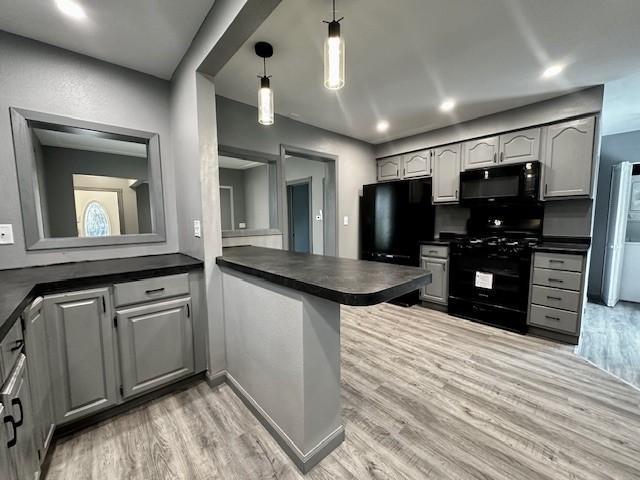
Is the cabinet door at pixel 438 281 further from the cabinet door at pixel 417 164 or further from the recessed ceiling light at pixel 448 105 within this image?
the recessed ceiling light at pixel 448 105

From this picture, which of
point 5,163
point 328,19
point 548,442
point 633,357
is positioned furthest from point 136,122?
point 633,357

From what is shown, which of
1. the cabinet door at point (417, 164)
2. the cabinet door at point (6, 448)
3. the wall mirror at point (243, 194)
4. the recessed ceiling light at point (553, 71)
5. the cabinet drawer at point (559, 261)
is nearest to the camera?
the cabinet door at point (6, 448)

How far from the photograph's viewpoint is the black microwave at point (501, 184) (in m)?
2.73

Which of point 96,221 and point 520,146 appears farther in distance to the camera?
point 520,146

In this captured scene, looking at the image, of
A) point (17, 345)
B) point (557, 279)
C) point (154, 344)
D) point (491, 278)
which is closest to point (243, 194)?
point (154, 344)

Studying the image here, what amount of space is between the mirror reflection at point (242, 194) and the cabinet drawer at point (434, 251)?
307 cm

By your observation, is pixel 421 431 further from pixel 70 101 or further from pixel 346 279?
pixel 70 101

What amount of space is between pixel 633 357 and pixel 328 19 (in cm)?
370

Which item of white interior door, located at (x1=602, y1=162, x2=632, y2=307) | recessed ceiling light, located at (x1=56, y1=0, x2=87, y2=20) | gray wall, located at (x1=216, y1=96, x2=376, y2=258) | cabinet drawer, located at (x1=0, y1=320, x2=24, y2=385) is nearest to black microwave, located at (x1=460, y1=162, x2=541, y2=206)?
gray wall, located at (x1=216, y1=96, x2=376, y2=258)

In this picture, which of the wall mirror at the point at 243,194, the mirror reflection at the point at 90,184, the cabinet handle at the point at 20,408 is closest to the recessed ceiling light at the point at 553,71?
the mirror reflection at the point at 90,184

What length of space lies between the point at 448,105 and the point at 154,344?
3523mm

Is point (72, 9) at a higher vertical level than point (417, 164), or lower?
higher

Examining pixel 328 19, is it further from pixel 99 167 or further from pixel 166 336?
pixel 166 336

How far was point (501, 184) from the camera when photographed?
2953 mm
